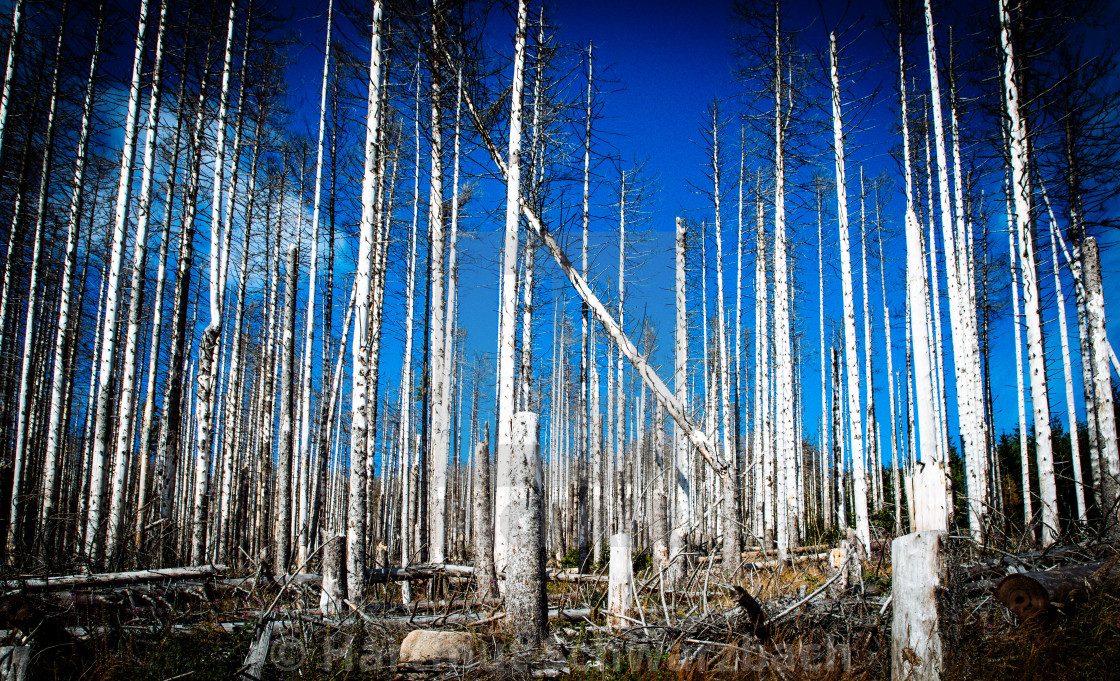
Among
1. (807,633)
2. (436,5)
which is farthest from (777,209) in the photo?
(807,633)

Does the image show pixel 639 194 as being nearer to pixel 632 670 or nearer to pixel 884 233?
pixel 884 233

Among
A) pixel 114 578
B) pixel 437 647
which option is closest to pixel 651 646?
pixel 437 647

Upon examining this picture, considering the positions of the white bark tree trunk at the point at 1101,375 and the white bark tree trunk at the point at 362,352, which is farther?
the white bark tree trunk at the point at 1101,375

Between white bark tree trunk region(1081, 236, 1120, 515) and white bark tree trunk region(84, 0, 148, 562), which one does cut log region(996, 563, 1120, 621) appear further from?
white bark tree trunk region(84, 0, 148, 562)

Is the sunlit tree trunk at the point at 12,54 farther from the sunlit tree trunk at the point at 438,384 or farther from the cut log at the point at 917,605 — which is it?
the cut log at the point at 917,605

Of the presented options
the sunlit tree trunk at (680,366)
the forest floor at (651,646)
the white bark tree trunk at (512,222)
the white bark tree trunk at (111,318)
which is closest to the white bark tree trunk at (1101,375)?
the forest floor at (651,646)

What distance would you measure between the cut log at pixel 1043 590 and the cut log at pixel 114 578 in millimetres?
8134

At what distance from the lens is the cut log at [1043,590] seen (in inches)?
160

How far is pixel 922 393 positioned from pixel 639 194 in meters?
8.75

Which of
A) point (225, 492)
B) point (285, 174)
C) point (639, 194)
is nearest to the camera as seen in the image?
point (225, 492)

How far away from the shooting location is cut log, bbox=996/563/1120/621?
406 cm

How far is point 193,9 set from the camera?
959 centimetres

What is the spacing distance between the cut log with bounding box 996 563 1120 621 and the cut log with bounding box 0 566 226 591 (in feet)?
26.7

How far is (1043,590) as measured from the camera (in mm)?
4070
